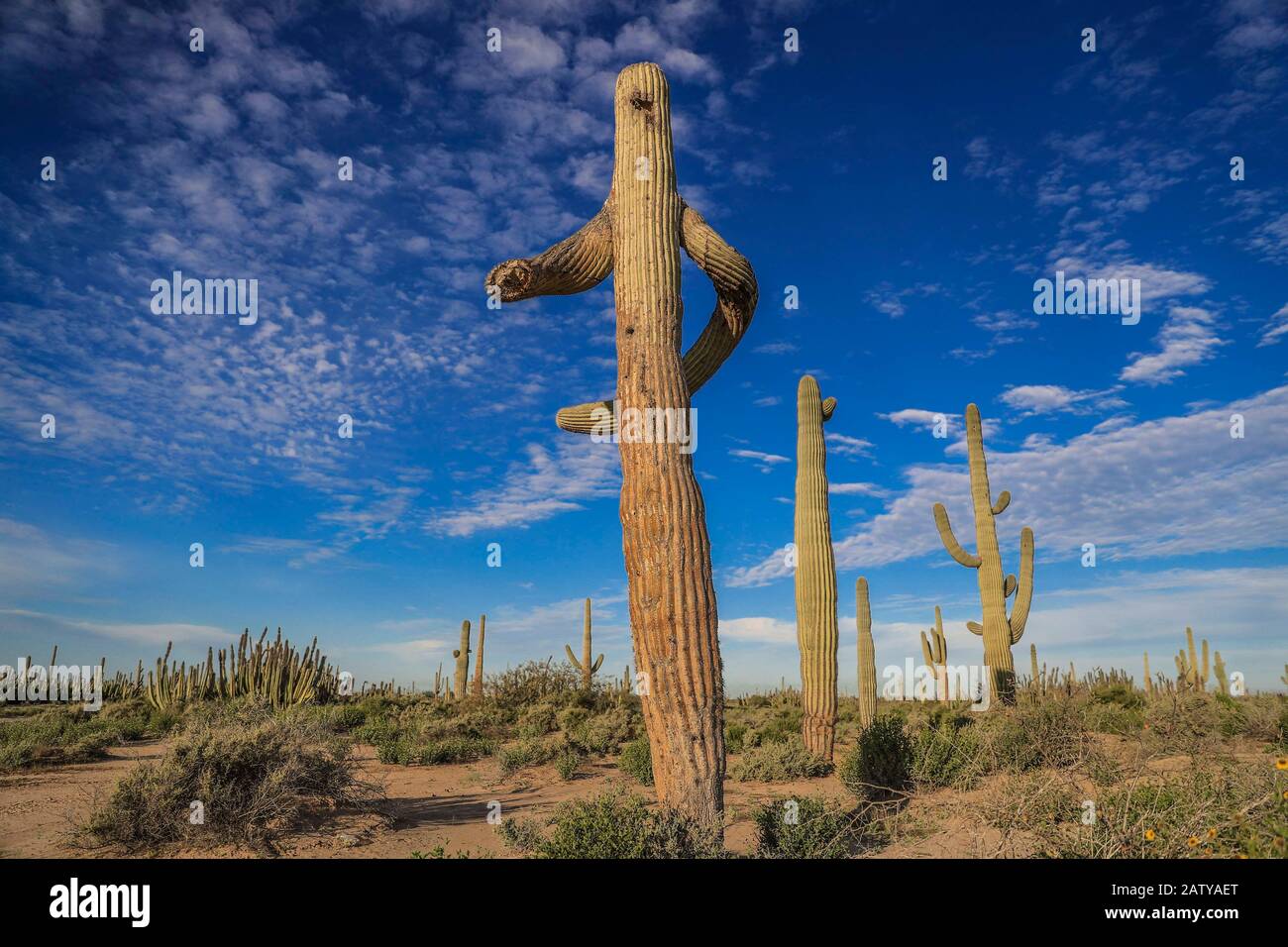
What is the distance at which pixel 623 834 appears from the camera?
5.45 metres

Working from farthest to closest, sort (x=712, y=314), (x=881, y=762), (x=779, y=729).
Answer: (x=779, y=729)
(x=881, y=762)
(x=712, y=314)

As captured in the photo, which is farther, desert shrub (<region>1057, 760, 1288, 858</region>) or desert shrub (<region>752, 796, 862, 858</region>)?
desert shrub (<region>752, 796, 862, 858</region>)

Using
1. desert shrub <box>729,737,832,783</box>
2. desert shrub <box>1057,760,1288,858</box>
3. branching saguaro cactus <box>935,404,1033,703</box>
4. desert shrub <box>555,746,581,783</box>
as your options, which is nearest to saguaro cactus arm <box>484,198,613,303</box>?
desert shrub <box>1057,760,1288,858</box>

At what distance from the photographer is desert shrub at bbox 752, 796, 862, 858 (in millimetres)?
6195

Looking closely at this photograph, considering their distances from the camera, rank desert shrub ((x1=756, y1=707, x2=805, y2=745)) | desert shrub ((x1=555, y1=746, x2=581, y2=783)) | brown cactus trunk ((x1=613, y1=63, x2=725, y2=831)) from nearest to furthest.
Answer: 1. brown cactus trunk ((x1=613, y1=63, x2=725, y2=831))
2. desert shrub ((x1=555, y1=746, x2=581, y2=783))
3. desert shrub ((x1=756, y1=707, x2=805, y2=745))

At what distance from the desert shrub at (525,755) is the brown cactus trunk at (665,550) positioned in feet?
20.1

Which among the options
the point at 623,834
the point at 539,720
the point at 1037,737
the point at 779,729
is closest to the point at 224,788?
the point at 623,834

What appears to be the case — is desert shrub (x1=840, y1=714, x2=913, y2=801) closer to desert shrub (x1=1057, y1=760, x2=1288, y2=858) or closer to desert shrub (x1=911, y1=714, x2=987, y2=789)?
desert shrub (x1=911, y1=714, x2=987, y2=789)

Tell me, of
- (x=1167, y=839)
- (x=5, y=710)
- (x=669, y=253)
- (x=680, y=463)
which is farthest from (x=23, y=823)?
(x=5, y=710)

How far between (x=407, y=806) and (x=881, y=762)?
5.91 metres

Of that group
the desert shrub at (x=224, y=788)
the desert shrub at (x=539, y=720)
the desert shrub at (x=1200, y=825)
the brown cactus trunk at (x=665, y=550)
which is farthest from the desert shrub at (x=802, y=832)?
the desert shrub at (x=539, y=720)

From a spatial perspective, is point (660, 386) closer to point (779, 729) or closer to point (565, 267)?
point (565, 267)

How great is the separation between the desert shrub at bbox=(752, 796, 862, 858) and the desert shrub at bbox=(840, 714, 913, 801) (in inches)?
104
